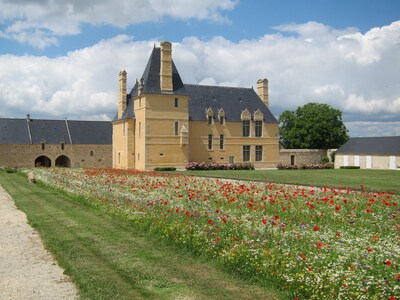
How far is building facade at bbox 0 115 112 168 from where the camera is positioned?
5895 centimetres

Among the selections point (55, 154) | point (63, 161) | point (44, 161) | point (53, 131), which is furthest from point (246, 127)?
point (44, 161)

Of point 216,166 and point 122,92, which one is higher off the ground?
point 122,92

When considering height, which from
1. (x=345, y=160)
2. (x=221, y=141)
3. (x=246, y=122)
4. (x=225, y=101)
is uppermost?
(x=225, y=101)

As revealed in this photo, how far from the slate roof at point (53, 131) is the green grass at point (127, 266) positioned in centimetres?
5132

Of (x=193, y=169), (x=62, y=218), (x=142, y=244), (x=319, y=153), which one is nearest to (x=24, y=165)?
(x=193, y=169)

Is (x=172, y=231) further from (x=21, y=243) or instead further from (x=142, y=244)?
(x=21, y=243)

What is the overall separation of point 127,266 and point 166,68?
35.8m

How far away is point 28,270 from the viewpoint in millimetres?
7605

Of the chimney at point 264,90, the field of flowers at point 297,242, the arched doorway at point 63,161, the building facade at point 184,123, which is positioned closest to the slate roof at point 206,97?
the building facade at point 184,123

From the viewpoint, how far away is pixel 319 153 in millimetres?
60688

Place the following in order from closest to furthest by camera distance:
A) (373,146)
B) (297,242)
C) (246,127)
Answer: (297,242)
(246,127)
(373,146)

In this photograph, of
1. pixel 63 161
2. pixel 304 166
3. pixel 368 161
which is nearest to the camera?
pixel 304 166

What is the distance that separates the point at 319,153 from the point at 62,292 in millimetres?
57212

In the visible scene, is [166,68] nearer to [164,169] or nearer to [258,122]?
[164,169]
